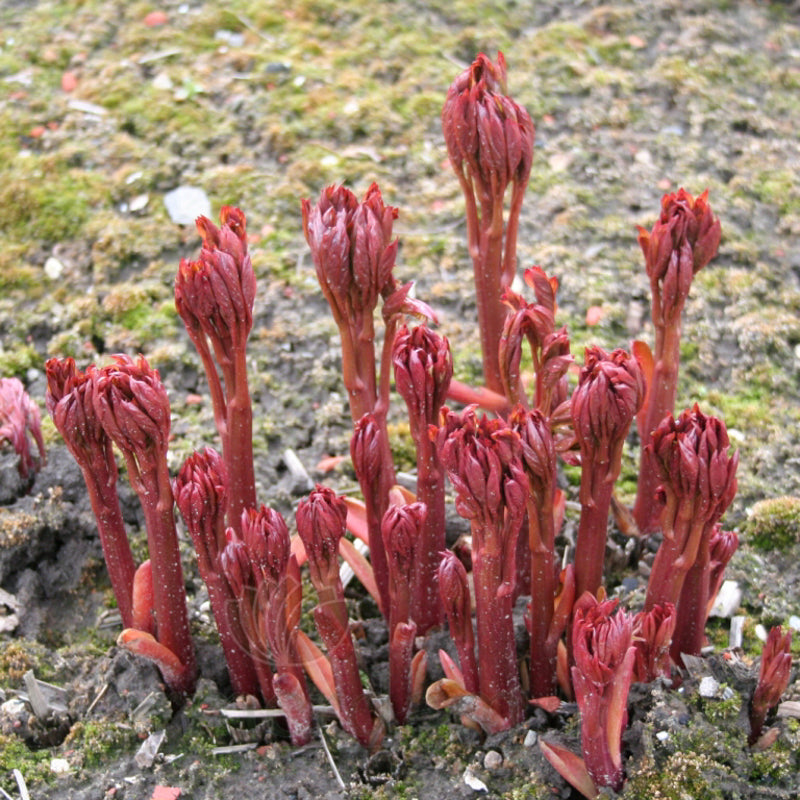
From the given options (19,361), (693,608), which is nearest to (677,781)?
(693,608)

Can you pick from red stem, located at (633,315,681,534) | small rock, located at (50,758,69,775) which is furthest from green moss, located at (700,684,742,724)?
small rock, located at (50,758,69,775)

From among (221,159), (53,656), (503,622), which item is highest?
(221,159)

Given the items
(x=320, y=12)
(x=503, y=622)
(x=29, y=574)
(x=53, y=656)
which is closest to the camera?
(x=503, y=622)

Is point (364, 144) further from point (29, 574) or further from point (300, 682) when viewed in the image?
point (300, 682)

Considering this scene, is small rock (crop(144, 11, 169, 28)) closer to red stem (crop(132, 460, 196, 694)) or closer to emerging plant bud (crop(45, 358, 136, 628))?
emerging plant bud (crop(45, 358, 136, 628))

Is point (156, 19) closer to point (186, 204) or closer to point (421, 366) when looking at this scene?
point (186, 204)

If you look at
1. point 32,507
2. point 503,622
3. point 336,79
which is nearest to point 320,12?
point 336,79

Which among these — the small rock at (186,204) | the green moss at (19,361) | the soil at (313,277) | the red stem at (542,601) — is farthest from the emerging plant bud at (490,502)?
the small rock at (186,204)
